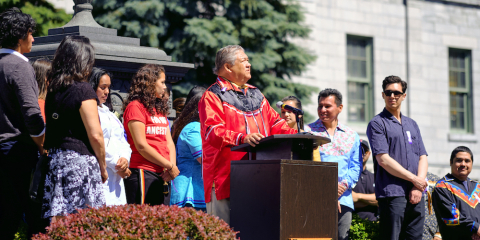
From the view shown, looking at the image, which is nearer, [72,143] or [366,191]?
[72,143]

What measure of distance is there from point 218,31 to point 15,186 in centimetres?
870

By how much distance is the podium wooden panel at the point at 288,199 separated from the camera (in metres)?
3.98

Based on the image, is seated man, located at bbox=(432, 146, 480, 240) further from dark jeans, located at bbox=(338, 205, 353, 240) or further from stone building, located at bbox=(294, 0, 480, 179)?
stone building, located at bbox=(294, 0, 480, 179)

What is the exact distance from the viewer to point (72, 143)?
14.1 ft

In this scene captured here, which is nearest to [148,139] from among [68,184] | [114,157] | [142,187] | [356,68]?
[142,187]

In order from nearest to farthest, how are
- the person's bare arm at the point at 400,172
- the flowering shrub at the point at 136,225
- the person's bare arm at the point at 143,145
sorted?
the flowering shrub at the point at 136,225, the person's bare arm at the point at 143,145, the person's bare arm at the point at 400,172

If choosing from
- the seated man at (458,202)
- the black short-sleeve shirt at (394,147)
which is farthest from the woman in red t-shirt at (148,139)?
the seated man at (458,202)

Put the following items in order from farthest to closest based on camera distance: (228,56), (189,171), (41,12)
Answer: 1. (41,12)
2. (189,171)
3. (228,56)

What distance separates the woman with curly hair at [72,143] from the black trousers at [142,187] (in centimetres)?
93

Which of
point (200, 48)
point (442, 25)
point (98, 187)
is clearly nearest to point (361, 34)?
point (442, 25)

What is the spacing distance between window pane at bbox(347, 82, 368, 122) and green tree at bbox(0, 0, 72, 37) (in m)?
7.89

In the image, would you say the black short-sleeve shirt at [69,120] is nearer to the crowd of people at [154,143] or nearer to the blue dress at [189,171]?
the crowd of people at [154,143]

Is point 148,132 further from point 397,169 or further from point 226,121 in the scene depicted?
point 397,169

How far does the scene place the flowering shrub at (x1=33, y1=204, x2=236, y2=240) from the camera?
3553 millimetres
